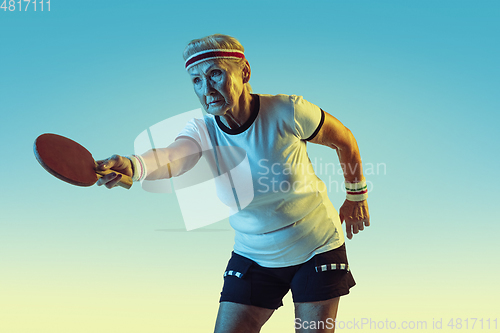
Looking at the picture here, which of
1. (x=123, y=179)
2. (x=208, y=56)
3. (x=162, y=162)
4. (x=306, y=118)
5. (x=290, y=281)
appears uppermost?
(x=208, y=56)

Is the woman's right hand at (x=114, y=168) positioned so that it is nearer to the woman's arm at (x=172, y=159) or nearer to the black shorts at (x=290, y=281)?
the woman's arm at (x=172, y=159)

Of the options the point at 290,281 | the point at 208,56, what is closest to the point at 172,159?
the point at 208,56

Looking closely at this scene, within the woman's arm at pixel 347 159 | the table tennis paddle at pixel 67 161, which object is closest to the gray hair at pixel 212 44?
the woman's arm at pixel 347 159

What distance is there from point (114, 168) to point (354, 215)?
1057 mm

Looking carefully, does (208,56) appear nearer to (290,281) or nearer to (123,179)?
(123,179)

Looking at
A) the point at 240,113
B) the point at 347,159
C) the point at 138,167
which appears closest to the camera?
the point at 138,167

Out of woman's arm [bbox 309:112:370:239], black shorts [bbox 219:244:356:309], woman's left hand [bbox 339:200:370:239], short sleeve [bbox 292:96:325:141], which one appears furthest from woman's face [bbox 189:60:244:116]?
woman's left hand [bbox 339:200:370:239]

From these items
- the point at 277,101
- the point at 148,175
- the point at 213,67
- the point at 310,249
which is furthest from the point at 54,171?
the point at 310,249

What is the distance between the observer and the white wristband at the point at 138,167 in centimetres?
141

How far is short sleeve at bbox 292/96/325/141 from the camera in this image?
1.73m

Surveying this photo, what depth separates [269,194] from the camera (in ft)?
5.66

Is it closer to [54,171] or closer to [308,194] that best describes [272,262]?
[308,194]

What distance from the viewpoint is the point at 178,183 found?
1937 millimetres

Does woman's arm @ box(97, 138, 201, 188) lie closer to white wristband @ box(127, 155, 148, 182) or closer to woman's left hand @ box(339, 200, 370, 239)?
white wristband @ box(127, 155, 148, 182)
